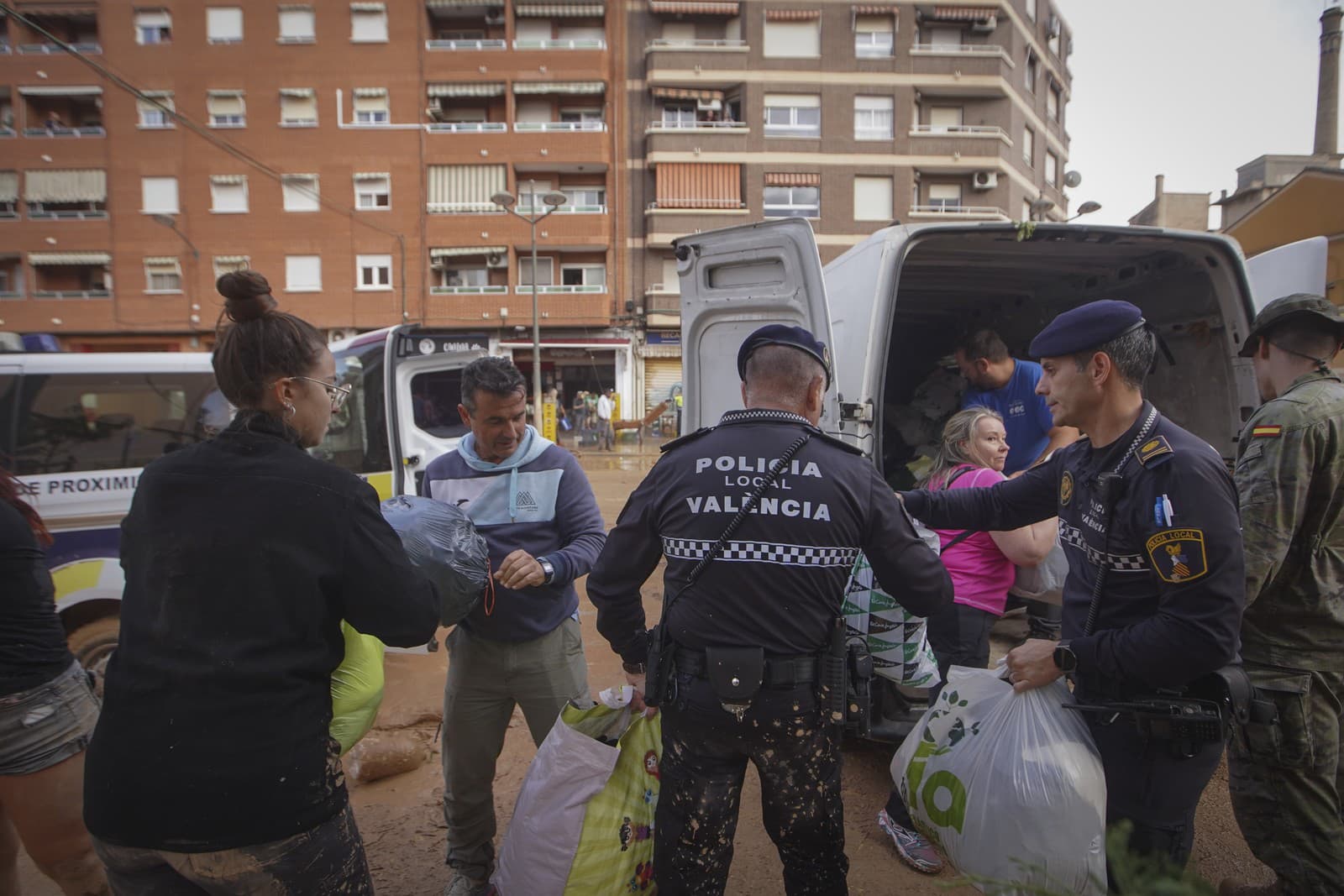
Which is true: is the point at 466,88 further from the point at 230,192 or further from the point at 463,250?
the point at 230,192

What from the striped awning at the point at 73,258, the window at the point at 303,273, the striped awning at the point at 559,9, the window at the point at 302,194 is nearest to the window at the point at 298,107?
the window at the point at 302,194

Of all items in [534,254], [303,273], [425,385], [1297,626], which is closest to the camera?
[1297,626]

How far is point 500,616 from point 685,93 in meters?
25.5

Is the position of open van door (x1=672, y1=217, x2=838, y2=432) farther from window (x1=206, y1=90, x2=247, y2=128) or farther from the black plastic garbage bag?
window (x1=206, y1=90, x2=247, y2=128)

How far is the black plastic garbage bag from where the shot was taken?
191cm

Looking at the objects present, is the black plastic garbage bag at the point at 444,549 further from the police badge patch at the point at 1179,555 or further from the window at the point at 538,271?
the window at the point at 538,271

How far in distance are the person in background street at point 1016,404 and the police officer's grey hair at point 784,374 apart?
7.21 feet

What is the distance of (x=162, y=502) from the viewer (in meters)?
1.41

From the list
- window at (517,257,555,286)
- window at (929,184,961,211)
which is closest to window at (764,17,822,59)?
window at (929,184,961,211)

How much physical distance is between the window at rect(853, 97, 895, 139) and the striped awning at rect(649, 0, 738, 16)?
538 centimetres

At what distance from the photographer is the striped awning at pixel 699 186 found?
24062 millimetres

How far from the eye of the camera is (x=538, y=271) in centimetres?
2480

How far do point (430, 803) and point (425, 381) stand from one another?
4.34m

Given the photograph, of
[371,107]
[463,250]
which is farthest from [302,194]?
[463,250]
